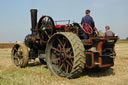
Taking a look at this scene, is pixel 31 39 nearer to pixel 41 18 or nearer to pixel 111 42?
pixel 41 18

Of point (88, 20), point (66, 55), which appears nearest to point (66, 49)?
point (66, 55)

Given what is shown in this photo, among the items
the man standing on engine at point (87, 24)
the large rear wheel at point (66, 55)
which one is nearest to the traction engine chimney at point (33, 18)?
the large rear wheel at point (66, 55)

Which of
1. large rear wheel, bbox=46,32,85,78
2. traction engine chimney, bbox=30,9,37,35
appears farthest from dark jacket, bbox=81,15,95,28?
traction engine chimney, bbox=30,9,37,35

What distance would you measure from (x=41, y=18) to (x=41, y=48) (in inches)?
58.1

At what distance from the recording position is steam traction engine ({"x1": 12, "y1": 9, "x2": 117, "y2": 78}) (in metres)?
5.39

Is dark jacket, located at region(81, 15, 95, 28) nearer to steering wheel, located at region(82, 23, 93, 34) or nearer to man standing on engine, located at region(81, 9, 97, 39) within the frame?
man standing on engine, located at region(81, 9, 97, 39)

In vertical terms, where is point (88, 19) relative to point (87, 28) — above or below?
above

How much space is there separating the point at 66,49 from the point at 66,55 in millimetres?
276

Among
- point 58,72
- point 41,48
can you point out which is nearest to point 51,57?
point 58,72

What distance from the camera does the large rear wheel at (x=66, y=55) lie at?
17.4 ft

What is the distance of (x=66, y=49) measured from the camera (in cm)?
607

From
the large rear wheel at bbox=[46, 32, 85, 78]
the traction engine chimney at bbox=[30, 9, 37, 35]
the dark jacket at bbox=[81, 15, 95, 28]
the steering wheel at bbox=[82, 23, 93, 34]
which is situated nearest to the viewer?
the large rear wheel at bbox=[46, 32, 85, 78]

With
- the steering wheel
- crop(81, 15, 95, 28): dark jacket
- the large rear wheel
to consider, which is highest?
crop(81, 15, 95, 28): dark jacket

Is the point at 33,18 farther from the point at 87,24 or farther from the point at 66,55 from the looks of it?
the point at 66,55
